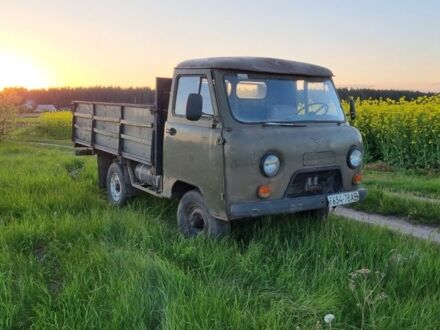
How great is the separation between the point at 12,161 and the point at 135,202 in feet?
24.2

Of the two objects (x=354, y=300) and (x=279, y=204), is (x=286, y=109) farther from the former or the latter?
(x=354, y=300)

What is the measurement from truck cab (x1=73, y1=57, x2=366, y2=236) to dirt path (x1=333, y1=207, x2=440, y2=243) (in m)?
1.09

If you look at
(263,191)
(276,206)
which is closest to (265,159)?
(263,191)

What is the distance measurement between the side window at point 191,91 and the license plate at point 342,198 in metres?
1.67

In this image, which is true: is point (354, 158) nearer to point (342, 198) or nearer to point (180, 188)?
point (342, 198)

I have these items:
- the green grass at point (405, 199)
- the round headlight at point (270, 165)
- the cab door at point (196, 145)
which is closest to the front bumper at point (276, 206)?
the cab door at point (196, 145)

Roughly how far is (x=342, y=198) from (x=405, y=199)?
282cm

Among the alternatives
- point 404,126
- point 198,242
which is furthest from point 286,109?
point 404,126

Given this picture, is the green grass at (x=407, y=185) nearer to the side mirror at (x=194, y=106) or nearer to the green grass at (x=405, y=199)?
the green grass at (x=405, y=199)

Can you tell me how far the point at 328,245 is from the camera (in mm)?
5391

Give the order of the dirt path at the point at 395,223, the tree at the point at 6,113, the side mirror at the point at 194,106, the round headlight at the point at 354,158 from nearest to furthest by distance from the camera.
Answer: the side mirror at the point at 194,106, the round headlight at the point at 354,158, the dirt path at the point at 395,223, the tree at the point at 6,113

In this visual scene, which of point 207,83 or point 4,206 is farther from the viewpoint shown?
point 4,206

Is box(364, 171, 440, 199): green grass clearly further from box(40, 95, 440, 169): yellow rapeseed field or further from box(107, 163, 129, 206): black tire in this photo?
box(107, 163, 129, 206): black tire

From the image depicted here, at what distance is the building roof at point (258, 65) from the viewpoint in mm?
5766
